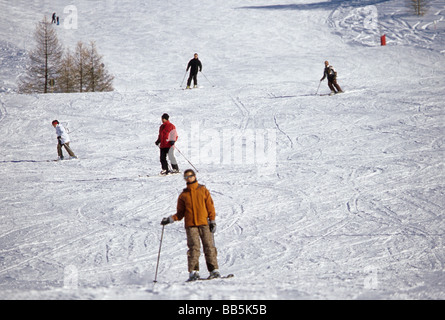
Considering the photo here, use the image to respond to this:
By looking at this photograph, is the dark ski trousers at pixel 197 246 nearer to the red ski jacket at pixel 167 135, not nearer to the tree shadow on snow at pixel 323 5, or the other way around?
the red ski jacket at pixel 167 135

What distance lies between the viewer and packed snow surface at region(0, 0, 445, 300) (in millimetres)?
7051

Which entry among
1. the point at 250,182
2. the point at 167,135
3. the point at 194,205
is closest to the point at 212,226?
the point at 194,205

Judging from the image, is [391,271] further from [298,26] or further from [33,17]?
[33,17]

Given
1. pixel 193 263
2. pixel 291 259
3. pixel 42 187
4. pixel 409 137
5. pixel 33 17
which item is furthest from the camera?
pixel 33 17

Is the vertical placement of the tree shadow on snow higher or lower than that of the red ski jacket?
higher

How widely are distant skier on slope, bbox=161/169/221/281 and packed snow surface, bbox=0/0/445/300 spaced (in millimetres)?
383

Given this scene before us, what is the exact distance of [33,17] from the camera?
153 ft

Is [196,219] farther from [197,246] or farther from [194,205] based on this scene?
[197,246]

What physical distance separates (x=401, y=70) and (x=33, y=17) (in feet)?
114

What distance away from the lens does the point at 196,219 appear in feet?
21.3

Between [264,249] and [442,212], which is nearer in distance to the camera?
[264,249]

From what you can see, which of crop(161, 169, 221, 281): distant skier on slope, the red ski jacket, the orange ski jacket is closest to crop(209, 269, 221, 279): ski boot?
crop(161, 169, 221, 281): distant skier on slope

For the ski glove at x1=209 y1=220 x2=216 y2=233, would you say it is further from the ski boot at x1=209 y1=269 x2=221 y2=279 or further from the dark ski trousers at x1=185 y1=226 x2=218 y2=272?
the ski boot at x1=209 y1=269 x2=221 y2=279
